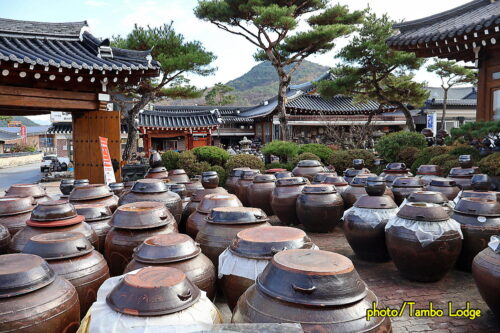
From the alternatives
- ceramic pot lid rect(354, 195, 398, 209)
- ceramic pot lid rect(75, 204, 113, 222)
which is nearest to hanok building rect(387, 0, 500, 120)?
ceramic pot lid rect(354, 195, 398, 209)

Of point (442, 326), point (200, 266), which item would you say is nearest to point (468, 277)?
point (442, 326)

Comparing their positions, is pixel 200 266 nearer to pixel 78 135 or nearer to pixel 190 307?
pixel 190 307

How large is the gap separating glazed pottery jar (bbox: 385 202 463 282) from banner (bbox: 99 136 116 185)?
23.4 ft

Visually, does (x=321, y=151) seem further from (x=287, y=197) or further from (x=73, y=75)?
(x=73, y=75)

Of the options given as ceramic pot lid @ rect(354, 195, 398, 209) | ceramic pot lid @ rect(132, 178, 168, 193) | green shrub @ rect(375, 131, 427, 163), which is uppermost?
green shrub @ rect(375, 131, 427, 163)

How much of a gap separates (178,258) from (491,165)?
6.81 m

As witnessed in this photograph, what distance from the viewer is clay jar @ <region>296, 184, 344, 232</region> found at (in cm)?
686

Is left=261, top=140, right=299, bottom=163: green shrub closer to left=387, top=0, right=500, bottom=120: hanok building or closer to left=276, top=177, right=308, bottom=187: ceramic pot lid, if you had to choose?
left=387, top=0, right=500, bottom=120: hanok building

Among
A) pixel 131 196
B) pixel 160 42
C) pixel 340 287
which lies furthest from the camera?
pixel 160 42

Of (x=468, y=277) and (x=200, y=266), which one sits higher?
(x=200, y=266)

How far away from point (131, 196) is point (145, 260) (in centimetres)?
299

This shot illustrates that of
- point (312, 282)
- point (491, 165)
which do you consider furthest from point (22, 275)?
point (491, 165)

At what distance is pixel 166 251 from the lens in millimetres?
3279

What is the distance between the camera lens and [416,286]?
4.81m
